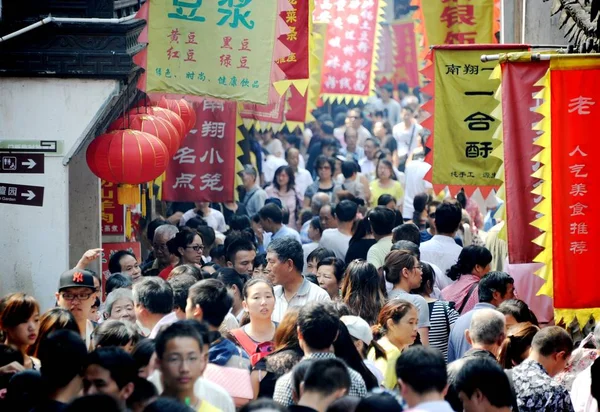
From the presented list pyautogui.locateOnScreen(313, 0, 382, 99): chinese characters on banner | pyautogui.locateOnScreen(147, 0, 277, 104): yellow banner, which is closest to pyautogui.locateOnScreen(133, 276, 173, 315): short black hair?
pyautogui.locateOnScreen(147, 0, 277, 104): yellow banner

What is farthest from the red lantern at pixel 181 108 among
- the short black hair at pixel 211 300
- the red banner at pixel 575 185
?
the short black hair at pixel 211 300

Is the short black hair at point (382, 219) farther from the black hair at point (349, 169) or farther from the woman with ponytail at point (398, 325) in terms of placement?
the black hair at point (349, 169)

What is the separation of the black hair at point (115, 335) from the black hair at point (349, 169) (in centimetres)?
1159

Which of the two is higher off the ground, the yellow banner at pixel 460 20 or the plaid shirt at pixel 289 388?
the yellow banner at pixel 460 20

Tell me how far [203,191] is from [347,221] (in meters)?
3.46

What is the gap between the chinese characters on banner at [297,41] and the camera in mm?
13617

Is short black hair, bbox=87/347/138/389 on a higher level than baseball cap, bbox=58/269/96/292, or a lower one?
lower

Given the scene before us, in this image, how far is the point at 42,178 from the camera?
11.6 m

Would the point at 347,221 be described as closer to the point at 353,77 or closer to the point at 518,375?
the point at 518,375

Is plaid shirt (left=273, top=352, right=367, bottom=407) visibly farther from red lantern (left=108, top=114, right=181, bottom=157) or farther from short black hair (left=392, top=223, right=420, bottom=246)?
red lantern (left=108, top=114, right=181, bottom=157)

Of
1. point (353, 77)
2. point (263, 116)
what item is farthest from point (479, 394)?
point (353, 77)

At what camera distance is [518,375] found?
7.57 meters

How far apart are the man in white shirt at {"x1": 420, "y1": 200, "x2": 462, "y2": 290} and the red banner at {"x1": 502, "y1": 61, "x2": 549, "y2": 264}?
6.86 feet

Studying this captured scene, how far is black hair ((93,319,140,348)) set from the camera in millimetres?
7691
